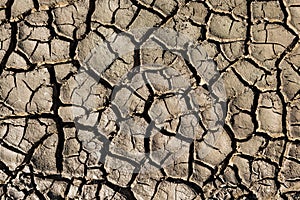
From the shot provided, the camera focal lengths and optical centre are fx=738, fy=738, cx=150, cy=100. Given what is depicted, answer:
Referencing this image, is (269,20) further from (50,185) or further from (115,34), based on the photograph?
(50,185)

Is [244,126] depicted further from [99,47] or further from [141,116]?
[99,47]

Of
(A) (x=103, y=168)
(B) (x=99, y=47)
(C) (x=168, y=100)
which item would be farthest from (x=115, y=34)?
(A) (x=103, y=168)

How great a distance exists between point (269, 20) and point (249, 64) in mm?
328

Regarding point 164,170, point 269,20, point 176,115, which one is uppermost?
point 269,20

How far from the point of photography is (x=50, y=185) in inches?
179

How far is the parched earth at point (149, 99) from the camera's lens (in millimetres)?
4586

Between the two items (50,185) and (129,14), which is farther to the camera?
(129,14)

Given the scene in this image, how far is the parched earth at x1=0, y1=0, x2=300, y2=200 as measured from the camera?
15.0 feet

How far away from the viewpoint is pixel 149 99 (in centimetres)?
474

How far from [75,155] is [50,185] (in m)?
0.24

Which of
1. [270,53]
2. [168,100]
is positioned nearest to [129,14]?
[168,100]

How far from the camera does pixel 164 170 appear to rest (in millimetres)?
4617

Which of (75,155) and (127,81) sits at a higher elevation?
(127,81)

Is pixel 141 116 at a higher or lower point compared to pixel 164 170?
higher
